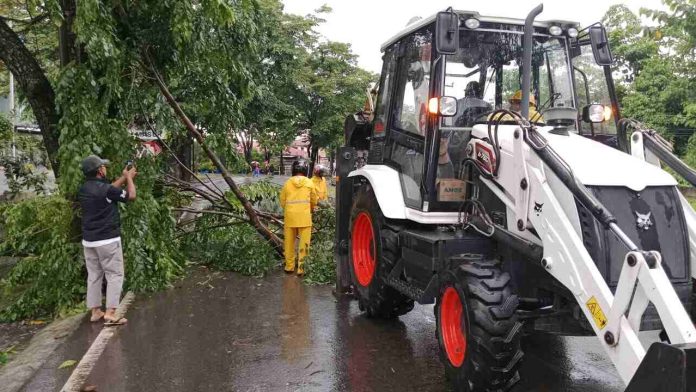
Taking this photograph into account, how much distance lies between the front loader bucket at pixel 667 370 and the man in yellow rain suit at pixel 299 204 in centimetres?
564

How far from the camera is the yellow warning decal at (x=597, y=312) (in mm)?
3183

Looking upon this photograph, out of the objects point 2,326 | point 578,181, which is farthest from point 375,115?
point 2,326

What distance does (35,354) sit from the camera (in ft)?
18.4

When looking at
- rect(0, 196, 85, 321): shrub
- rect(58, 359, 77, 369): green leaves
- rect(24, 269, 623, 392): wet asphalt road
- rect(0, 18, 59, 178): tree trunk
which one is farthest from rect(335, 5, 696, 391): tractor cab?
rect(0, 18, 59, 178): tree trunk

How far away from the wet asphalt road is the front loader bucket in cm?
180

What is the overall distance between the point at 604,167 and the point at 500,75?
1573 millimetres

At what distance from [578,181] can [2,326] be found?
700 cm

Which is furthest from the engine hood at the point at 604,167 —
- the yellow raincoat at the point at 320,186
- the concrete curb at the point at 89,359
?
the yellow raincoat at the point at 320,186

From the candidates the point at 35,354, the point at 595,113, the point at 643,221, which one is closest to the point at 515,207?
the point at 643,221

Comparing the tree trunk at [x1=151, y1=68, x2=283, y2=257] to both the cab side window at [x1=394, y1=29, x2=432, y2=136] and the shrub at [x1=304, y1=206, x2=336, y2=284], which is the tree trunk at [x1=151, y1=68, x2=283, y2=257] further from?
the cab side window at [x1=394, y1=29, x2=432, y2=136]

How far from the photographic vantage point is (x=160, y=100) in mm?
7148

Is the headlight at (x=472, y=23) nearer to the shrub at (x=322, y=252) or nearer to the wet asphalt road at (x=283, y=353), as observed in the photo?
the wet asphalt road at (x=283, y=353)

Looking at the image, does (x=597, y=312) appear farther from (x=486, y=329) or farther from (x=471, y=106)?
(x=471, y=106)

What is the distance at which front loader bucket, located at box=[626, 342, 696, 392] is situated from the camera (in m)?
2.57
